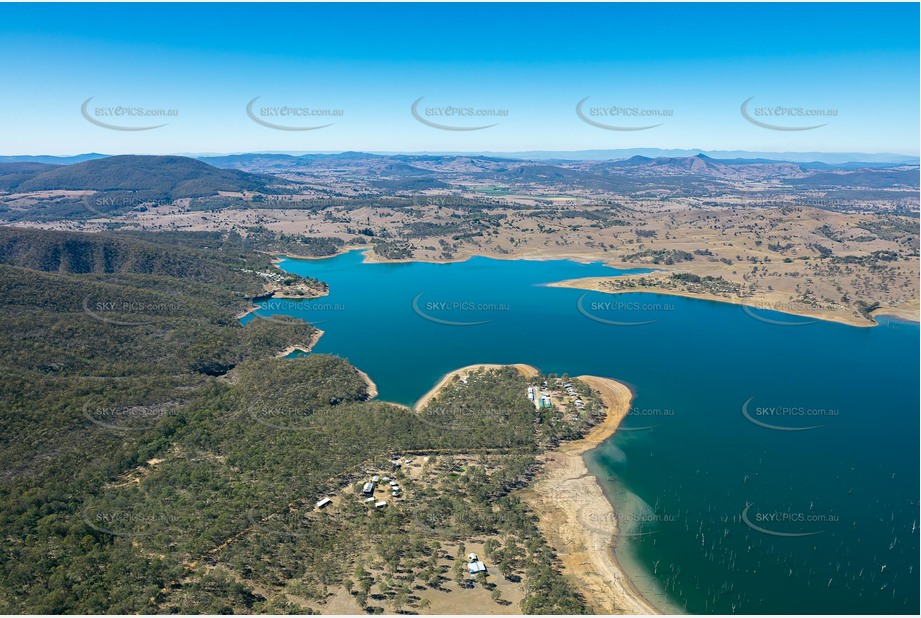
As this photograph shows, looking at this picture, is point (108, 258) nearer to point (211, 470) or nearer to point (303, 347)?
point (303, 347)

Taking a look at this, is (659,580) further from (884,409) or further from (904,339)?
(904,339)

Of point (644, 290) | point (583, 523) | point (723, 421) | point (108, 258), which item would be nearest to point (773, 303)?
point (644, 290)

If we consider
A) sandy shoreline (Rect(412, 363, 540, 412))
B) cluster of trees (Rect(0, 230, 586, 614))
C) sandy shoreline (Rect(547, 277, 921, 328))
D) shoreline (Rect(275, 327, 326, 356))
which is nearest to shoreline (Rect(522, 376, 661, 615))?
cluster of trees (Rect(0, 230, 586, 614))

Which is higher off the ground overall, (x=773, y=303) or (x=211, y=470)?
(x=211, y=470)

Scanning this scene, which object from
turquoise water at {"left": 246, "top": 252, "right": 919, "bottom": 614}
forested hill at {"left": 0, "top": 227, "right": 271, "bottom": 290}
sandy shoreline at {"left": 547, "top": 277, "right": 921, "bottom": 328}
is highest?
forested hill at {"left": 0, "top": 227, "right": 271, "bottom": 290}

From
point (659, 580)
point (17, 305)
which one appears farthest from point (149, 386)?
point (659, 580)

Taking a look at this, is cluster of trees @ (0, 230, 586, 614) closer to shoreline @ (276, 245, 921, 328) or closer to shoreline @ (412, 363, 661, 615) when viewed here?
shoreline @ (412, 363, 661, 615)
